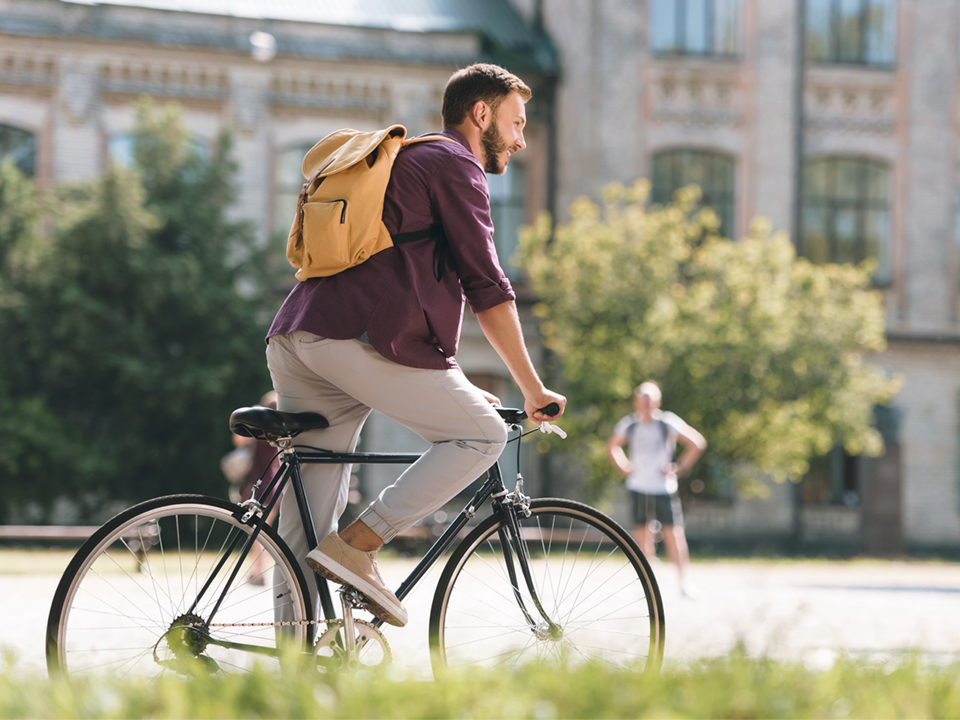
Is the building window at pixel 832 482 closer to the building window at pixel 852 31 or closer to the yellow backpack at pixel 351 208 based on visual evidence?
the building window at pixel 852 31

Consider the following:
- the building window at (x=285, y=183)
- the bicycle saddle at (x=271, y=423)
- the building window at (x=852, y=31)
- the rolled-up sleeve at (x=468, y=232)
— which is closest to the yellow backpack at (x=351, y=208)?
the rolled-up sleeve at (x=468, y=232)

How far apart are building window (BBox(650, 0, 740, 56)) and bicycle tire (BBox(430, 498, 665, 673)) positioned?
22.1 metres

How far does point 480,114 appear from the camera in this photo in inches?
145

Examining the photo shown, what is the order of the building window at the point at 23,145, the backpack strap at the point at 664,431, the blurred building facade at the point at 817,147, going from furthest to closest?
the blurred building facade at the point at 817,147
the building window at the point at 23,145
the backpack strap at the point at 664,431

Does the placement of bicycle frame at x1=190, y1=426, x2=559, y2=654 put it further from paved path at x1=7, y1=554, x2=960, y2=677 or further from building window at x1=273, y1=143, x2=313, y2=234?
building window at x1=273, y1=143, x2=313, y2=234

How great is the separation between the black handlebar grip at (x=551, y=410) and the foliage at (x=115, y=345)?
15.8 m

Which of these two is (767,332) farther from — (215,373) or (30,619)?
(30,619)

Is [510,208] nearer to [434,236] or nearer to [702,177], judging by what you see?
[702,177]

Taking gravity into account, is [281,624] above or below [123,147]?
below

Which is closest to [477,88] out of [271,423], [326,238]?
[326,238]

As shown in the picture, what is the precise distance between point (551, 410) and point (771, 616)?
3926mm

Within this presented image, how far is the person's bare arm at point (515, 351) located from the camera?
349 cm

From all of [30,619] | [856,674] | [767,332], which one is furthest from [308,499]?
[767,332]

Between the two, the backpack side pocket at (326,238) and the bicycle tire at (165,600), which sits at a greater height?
the backpack side pocket at (326,238)
